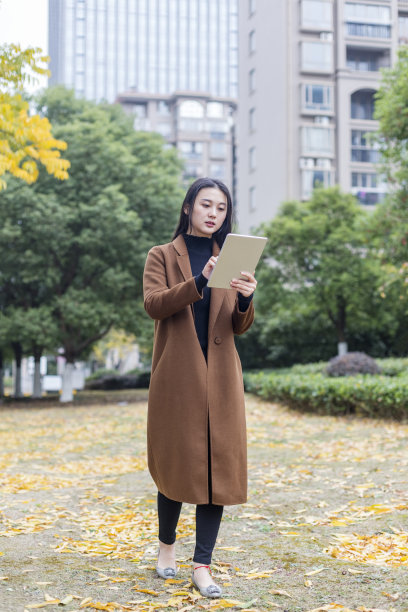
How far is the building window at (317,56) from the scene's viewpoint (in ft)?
119

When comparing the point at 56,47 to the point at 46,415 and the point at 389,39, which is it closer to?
the point at 389,39

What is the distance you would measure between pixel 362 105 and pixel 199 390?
39338mm

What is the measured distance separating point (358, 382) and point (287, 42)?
1166 inches

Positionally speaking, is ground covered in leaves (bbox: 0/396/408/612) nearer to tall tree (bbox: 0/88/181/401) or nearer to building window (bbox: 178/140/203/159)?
tall tree (bbox: 0/88/181/401)

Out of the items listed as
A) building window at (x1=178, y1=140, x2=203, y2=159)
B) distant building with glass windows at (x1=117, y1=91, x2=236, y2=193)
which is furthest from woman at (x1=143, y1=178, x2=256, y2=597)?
building window at (x1=178, y1=140, x2=203, y2=159)

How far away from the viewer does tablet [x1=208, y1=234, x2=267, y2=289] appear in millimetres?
2805

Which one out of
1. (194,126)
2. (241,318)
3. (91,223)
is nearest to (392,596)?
A: (241,318)

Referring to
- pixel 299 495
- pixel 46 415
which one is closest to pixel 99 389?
pixel 46 415

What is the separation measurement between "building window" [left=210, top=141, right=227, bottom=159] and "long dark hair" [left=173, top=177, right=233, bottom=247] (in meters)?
76.2

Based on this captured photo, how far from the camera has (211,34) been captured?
121938mm

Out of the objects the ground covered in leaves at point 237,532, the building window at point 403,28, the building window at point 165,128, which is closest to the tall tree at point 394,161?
the ground covered in leaves at point 237,532

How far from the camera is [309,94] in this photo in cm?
3638

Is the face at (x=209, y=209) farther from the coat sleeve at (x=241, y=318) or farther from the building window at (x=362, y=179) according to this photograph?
the building window at (x=362, y=179)

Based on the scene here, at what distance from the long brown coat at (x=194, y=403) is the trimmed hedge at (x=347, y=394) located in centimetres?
695
